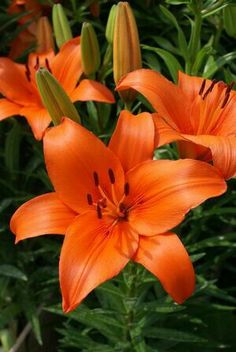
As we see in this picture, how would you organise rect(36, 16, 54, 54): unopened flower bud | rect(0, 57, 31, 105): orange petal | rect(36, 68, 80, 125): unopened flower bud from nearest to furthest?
rect(36, 68, 80, 125): unopened flower bud
rect(0, 57, 31, 105): orange petal
rect(36, 16, 54, 54): unopened flower bud

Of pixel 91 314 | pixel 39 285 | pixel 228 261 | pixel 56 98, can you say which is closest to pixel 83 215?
pixel 56 98

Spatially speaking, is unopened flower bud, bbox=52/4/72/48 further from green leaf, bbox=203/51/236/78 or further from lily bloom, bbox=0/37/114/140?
green leaf, bbox=203/51/236/78

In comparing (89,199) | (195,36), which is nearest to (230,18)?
(195,36)

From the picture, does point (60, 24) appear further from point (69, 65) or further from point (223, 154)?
point (223, 154)

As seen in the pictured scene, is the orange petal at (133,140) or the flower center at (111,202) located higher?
the orange petal at (133,140)

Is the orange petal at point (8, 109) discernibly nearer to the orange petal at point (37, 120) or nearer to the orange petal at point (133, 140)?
the orange petal at point (37, 120)

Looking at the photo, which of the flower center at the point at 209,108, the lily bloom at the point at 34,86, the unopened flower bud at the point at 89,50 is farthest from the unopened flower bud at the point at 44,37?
the flower center at the point at 209,108

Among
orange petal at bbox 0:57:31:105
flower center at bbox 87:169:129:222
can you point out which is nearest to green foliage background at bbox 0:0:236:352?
orange petal at bbox 0:57:31:105
